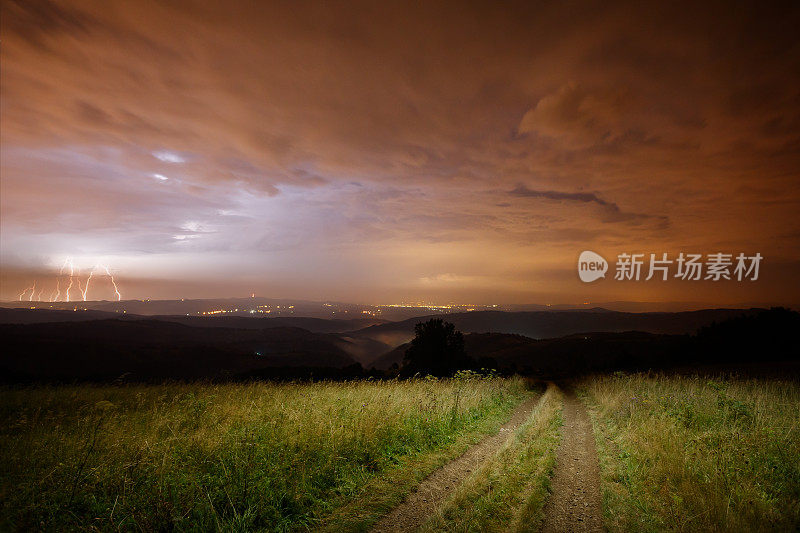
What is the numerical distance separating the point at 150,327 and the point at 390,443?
643 ft

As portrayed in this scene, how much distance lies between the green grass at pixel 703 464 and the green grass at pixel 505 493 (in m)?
1.05

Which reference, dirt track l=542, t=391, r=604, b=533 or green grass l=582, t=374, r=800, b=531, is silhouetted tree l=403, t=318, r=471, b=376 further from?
dirt track l=542, t=391, r=604, b=533

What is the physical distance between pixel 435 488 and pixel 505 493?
3.86ft

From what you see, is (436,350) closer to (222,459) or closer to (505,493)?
(505,493)

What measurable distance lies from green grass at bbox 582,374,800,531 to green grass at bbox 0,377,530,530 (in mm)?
3227

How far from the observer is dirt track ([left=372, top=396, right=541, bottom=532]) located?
4598 mm

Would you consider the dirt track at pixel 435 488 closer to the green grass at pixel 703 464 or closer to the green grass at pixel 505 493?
the green grass at pixel 505 493

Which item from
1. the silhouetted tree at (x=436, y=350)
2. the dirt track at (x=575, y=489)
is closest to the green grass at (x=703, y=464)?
the dirt track at (x=575, y=489)

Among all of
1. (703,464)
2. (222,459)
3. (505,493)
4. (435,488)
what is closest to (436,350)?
(703,464)

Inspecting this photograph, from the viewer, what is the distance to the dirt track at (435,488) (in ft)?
15.1

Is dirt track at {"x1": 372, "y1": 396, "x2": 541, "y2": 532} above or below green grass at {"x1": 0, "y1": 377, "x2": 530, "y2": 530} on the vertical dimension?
below

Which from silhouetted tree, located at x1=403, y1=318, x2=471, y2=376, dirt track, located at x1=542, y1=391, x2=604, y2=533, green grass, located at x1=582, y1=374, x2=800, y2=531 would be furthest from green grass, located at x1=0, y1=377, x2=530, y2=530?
silhouetted tree, located at x1=403, y1=318, x2=471, y2=376

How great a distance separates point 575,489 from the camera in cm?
569

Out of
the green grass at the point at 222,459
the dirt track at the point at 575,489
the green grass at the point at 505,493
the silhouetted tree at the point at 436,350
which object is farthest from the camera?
the silhouetted tree at the point at 436,350
